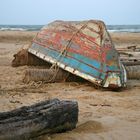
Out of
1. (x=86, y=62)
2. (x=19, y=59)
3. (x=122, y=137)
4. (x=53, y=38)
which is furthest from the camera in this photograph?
(x=19, y=59)

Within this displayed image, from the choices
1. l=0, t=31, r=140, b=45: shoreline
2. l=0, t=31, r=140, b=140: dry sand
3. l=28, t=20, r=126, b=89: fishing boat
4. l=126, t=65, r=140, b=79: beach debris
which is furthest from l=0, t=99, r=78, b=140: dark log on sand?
l=0, t=31, r=140, b=45: shoreline

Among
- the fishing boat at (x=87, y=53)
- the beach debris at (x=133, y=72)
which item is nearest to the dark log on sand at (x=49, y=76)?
the fishing boat at (x=87, y=53)

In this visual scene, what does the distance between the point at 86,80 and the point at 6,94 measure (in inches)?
89.4

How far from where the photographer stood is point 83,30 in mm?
8945

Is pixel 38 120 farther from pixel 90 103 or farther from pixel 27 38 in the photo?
pixel 27 38

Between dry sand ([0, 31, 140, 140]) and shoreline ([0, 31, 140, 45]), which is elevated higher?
dry sand ([0, 31, 140, 140])

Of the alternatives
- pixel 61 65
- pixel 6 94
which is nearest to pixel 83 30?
pixel 61 65

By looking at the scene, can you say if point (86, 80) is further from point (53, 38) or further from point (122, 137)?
point (122, 137)

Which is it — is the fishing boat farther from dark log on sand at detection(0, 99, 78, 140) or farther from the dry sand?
dark log on sand at detection(0, 99, 78, 140)

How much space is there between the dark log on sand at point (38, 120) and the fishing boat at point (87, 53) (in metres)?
3.13

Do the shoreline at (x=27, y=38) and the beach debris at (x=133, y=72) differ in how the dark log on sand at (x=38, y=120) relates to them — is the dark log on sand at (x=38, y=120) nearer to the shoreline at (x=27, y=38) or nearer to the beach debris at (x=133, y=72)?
the beach debris at (x=133, y=72)

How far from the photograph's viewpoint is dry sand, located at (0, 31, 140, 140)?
15.0ft

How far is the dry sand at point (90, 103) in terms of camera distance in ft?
15.0

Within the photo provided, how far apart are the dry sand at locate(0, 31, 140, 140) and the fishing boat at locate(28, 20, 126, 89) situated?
0.98ft
